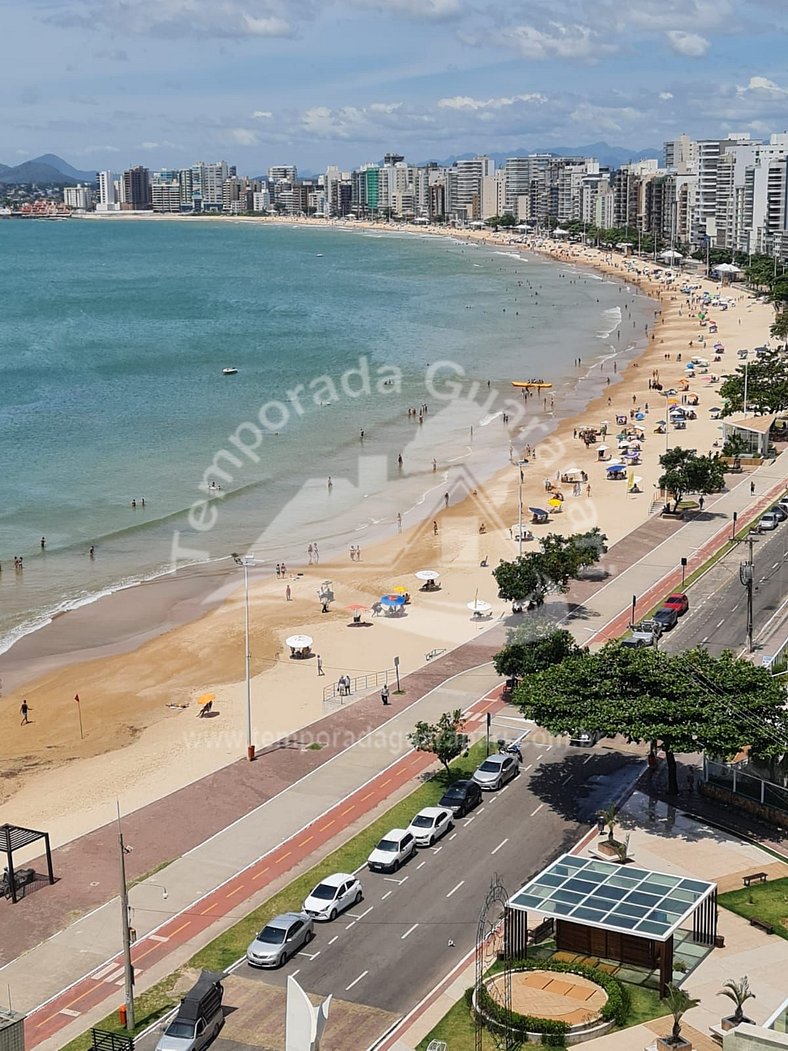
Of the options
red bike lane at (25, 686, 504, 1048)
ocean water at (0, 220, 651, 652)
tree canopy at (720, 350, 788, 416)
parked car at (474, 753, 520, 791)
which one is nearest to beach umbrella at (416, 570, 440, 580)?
ocean water at (0, 220, 651, 652)

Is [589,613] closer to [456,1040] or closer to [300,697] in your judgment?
[300,697]

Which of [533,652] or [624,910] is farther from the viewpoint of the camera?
[533,652]

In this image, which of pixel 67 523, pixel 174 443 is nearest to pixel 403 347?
pixel 174 443

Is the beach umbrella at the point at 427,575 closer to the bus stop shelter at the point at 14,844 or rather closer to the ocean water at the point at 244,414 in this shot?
the ocean water at the point at 244,414

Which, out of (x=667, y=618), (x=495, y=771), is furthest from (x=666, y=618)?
(x=495, y=771)

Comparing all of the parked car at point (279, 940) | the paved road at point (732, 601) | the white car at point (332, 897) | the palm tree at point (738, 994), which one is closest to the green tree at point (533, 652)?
the paved road at point (732, 601)

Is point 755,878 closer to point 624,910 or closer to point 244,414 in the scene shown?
point 624,910

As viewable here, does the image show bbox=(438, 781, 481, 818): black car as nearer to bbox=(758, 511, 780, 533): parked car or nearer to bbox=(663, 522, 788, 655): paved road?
bbox=(663, 522, 788, 655): paved road
